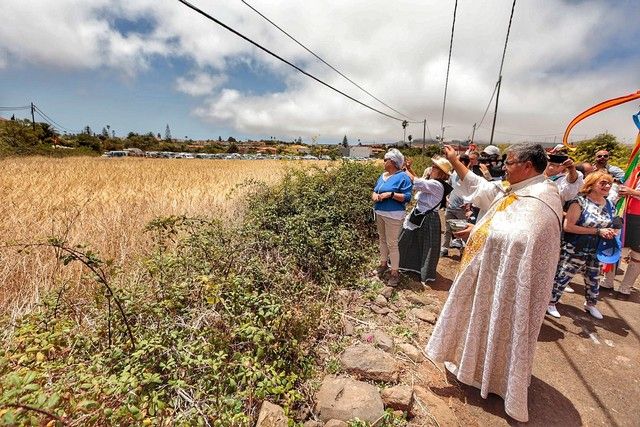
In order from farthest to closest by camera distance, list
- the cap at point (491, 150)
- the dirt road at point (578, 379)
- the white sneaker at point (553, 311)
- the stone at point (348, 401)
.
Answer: the cap at point (491, 150), the white sneaker at point (553, 311), the dirt road at point (578, 379), the stone at point (348, 401)

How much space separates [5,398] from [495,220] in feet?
9.80

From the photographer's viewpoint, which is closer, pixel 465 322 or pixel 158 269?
pixel 465 322

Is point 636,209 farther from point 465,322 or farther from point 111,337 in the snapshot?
point 111,337

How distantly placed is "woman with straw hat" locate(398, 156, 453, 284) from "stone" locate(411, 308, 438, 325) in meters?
0.93

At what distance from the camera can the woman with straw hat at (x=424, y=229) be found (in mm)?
4352

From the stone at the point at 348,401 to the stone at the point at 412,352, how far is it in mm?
828

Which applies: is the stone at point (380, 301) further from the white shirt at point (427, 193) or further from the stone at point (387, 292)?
the white shirt at point (427, 193)

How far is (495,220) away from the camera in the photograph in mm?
2355

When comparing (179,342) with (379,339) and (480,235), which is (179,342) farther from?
(480,235)

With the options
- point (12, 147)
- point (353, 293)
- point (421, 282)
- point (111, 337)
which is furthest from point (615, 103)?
point (12, 147)

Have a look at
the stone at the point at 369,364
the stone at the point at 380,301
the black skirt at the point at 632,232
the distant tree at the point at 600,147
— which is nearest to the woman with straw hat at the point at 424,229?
the stone at the point at 380,301

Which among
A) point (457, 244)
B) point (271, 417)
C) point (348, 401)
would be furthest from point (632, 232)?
point (271, 417)

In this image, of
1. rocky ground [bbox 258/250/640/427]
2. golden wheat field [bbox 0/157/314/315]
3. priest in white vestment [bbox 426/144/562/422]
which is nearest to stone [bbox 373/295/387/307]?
rocky ground [bbox 258/250/640/427]

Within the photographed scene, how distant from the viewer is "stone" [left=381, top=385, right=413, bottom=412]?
2.31m
